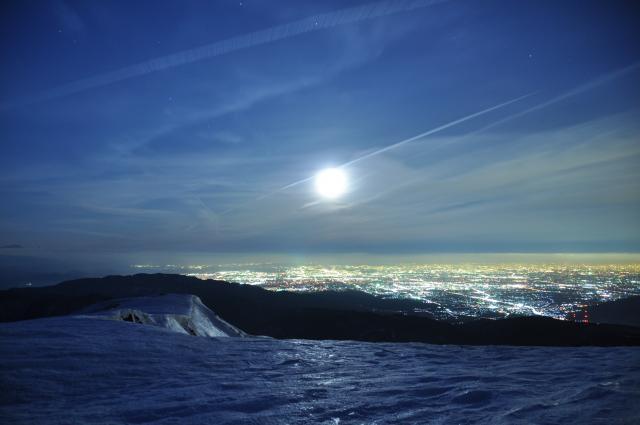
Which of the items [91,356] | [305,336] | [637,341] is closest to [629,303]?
[637,341]

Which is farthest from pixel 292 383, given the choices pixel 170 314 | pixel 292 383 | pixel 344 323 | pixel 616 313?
pixel 616 313

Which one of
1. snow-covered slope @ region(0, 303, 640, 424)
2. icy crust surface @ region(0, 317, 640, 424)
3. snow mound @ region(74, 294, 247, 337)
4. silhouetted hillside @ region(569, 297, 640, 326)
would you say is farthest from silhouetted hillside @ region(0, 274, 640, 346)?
snow-covered slope @ region(0, 303, 640, 424)

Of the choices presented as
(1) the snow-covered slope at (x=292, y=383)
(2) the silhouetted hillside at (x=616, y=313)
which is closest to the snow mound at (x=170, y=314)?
(1) the snow-covered slope at (x=292, y=383)

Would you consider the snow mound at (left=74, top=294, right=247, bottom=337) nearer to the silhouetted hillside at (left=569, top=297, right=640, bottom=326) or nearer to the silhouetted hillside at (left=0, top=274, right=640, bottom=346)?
the silhouetted hillside at (left=0, top=274, right=640, bottom=346)

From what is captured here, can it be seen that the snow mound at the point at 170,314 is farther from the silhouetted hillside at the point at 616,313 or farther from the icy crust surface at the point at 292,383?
the silhouetted hillside at the point at 616,313

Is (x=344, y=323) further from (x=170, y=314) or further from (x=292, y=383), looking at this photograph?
(x=292, y=383)

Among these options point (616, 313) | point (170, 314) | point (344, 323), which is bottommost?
point (616, 313)

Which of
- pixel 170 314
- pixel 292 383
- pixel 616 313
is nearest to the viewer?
pixel 292 383

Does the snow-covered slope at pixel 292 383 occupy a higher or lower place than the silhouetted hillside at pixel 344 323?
higher
